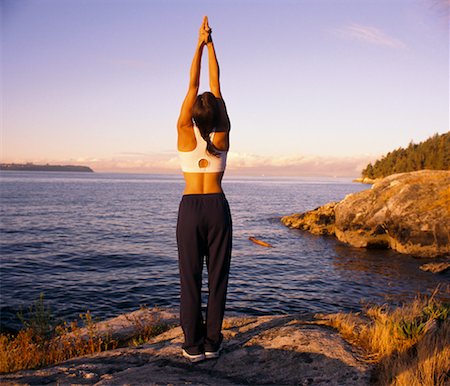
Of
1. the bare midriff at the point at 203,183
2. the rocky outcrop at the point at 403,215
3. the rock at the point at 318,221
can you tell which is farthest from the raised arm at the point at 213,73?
the rock at the point at 318,221

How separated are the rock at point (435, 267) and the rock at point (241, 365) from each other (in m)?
16.2

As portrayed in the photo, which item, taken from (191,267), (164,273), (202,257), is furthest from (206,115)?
(164,273)

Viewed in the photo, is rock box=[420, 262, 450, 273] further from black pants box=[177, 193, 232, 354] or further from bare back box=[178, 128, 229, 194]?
bare back box=[178, 128, 229, 194]

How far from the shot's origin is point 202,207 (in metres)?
4.54

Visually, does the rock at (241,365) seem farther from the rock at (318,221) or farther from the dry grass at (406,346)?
the rock at (318,221)

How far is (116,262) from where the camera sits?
21.3 metres

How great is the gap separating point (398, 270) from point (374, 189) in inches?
311

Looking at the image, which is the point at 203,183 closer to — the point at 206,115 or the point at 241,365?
the point at 206,115

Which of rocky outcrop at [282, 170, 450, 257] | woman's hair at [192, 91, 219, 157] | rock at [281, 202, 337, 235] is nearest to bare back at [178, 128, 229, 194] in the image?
woman's hair at [192, 91, 219, 157]

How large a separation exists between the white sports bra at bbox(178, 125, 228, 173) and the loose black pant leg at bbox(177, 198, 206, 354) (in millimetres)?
423

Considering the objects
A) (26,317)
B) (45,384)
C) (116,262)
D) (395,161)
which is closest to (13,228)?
(116,262)

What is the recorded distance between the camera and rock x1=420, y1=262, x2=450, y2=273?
18.9 m

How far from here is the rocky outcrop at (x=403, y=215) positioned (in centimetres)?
2194

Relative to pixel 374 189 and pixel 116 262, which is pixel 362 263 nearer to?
pixel 374 189
